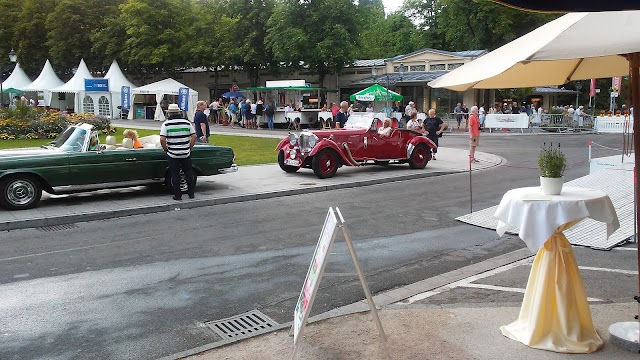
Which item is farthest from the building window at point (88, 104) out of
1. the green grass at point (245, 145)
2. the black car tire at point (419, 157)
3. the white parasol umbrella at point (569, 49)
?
the white parasol umbrella at point (569, 49)

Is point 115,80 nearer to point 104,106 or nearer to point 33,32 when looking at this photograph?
point 104,106

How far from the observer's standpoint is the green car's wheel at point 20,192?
10.1 metres

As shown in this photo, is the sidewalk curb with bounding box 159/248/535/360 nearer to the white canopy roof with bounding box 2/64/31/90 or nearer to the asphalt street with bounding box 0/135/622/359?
the asphalt street with bounding box 0/135/622/359

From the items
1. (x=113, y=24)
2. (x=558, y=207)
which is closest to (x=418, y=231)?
(x=558, y=207)

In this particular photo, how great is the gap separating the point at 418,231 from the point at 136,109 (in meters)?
37.9

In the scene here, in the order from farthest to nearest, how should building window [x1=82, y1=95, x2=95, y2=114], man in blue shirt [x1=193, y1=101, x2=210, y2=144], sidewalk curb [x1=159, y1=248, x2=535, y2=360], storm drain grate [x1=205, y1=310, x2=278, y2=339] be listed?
building window [x1=82, y1=95, x2=95, y2=114], man in blue shirt [x1=193, y1=101, x2=210, y2=144], storm drain grate [x1=205, y1=310, x2=278, y2=339], sidewalk curb [x1=159, y1=248, x2=535, y2=360]

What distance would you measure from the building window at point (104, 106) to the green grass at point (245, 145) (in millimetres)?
15899

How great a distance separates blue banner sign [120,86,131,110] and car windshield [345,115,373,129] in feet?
93.9

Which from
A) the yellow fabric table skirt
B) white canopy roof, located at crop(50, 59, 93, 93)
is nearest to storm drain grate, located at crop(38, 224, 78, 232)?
the yellow fabric table skirt

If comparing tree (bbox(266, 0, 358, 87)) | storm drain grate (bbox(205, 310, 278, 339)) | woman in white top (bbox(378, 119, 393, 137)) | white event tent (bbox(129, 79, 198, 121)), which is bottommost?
storm drain grate (bbox(205, 310, 278, 339))

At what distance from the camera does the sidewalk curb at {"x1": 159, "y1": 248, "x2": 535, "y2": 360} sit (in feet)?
15.4

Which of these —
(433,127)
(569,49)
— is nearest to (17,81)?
(433,127)

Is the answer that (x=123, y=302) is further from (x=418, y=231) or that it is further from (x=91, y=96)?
(x=91, y=96)

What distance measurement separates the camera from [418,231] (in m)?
9.13
